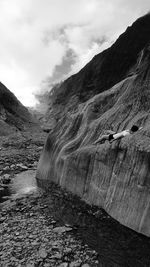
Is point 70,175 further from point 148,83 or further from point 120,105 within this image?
point 148,83

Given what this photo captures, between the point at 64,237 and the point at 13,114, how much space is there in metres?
112

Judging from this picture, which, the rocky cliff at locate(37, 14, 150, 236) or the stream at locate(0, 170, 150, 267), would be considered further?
the rocky cliff at locate(37, 14, 150, 236)

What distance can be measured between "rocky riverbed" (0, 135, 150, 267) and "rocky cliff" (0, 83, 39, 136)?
83.8m

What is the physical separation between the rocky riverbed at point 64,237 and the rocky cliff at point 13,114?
275 ft

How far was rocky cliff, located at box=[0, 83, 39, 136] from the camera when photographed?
11262cm

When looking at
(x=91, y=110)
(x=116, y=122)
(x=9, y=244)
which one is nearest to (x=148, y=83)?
(x=116, y=122)

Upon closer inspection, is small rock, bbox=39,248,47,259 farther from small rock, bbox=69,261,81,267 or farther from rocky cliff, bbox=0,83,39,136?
rocky cliff, bbox=0,83,39,136

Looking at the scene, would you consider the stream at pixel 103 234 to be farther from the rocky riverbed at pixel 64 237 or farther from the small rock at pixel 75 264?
the small rock at pixel 75 264

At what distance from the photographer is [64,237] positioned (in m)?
15.8

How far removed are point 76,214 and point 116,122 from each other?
6526 mm

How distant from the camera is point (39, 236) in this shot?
16.1 metres

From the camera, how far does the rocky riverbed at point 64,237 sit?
13.5m

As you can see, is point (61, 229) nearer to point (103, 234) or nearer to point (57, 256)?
point (103, 234)

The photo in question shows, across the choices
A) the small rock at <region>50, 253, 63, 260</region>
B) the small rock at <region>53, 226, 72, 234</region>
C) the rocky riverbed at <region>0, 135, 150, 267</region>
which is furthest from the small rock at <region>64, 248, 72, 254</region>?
the small rock at <region>53, 226, 72, 234</region>
